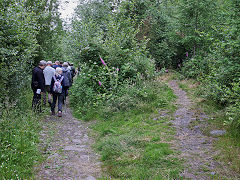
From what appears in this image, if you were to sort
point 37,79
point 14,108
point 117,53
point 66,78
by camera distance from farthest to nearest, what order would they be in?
point 117,53 → point 66,78 → point 37,79 → point 14,108

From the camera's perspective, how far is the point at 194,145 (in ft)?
16.1

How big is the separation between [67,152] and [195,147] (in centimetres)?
294

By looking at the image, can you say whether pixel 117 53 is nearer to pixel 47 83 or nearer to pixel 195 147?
pixel 47 83

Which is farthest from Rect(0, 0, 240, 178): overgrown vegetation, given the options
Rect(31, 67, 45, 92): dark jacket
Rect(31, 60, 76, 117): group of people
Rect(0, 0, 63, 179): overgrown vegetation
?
Rect(31, 60, 76, 117): group of people

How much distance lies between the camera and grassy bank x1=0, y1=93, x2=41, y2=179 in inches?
146

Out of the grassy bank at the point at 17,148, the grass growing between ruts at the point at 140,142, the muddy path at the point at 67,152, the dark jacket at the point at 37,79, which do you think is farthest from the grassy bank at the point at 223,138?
the dark jacket at the point at 37,79

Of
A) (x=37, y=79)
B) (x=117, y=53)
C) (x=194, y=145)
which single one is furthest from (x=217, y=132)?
(x=37, y=79)

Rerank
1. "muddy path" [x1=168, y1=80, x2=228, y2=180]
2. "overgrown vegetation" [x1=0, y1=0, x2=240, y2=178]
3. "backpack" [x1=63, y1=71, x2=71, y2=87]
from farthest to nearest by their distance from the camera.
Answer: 1. "backpack" [x1=63, y1=71, x2=71, y2=87]
2. "overgrown vegetation" [x1=0, y1=0, x2=240, y2=178]
3. "muddy path" [x1=168, y1=80, x2=228, y2=180]

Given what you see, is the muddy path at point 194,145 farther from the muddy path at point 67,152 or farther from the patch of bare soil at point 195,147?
the muddy path at point 67,152

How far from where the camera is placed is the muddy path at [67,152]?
4105mm

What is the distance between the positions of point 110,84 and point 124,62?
175 cm

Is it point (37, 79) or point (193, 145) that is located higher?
point (37, 79)

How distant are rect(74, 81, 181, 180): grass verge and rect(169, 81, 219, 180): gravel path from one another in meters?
0.21

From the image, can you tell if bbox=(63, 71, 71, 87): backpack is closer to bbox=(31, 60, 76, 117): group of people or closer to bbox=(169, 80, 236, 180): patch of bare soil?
bbox=(31, 60, 76, 117): group of people
